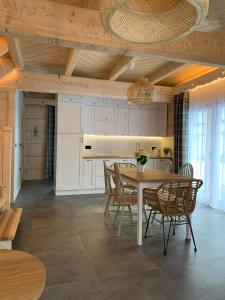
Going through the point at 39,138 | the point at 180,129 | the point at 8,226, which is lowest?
the point at 8,226

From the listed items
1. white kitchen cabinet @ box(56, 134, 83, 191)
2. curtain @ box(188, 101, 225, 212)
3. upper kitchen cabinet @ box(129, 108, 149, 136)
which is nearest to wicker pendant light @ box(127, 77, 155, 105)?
curtain @ box(188, 101, 225, 212)

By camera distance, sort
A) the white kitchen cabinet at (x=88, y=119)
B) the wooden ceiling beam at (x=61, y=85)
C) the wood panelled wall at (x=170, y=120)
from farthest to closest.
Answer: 1. the wood panelled wall at (x=170, y=120)
2. the white kitchen cabinet at (x=88, y=119)
3. the wooden ceiling beam at (x=61, y=85)

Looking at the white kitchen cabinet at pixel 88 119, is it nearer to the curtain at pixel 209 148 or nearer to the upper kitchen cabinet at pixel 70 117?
the upper kitchen cabinet at pixel 70 117

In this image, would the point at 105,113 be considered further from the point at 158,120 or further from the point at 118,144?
the point at 158,120

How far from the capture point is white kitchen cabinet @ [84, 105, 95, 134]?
593cm

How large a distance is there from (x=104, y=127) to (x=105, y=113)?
377mm

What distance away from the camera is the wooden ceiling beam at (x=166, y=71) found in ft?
14.2

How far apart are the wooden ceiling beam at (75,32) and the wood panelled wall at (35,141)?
550 centimetres

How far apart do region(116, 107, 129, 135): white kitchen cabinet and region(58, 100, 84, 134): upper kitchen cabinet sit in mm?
1115

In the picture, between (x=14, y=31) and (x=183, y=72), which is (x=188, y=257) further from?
(x=183, y=72)

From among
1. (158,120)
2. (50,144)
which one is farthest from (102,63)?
(50,144)

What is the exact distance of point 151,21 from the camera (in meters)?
1.36

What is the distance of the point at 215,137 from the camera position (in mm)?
4555

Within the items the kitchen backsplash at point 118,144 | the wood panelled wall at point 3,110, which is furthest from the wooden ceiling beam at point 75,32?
the kitchen backsplash at point 118,144
